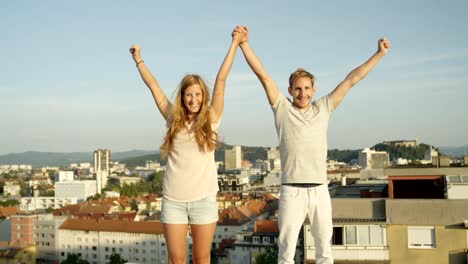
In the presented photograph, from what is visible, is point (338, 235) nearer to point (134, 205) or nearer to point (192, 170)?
point (192, 170)

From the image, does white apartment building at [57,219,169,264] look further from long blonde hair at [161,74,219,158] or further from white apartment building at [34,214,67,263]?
long blonde hair at [161,74,219,158]

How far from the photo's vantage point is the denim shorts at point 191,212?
374cm

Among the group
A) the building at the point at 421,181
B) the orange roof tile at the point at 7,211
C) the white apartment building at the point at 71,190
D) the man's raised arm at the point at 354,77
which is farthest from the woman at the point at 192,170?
the white apartment building at the point at 71,190

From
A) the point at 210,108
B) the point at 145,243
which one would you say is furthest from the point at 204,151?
the point at 145,243

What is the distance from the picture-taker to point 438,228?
9.73m

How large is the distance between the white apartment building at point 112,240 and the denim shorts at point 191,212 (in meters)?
45.6

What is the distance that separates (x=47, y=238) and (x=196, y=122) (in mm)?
58506

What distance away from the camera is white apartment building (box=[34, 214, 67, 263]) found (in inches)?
2251

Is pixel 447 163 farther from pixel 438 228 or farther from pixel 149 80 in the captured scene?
pixel 149 80

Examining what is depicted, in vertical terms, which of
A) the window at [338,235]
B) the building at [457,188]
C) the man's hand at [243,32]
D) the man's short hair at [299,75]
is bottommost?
the window at [338,235]

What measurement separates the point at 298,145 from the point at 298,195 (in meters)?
0.35

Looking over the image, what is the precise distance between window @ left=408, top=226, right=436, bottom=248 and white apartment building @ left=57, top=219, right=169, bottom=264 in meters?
40.0

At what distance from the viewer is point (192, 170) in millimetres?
3750

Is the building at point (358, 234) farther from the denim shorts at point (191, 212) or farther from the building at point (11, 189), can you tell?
the building at point (11, 189)
